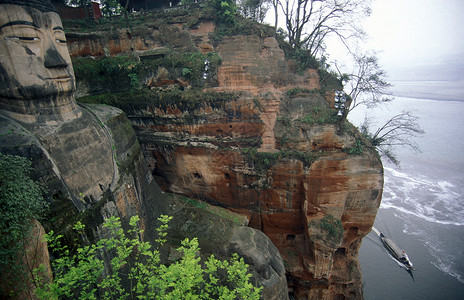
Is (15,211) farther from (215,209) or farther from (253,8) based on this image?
(253,8)

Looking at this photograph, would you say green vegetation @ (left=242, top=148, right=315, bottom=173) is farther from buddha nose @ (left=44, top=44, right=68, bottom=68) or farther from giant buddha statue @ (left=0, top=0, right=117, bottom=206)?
buddha nose @ (left=44, top=44, right=68, bottom=68)

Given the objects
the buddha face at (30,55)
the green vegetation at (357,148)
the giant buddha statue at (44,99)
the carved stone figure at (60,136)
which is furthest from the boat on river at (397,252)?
the buddha face at (30,55)

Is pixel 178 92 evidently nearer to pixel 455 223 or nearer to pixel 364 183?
pixel 364 183

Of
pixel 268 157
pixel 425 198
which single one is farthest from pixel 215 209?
pixel 425 198

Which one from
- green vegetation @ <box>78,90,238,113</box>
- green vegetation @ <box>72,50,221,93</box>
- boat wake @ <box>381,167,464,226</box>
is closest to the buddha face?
green vegetation @ <box>78,90,238,113</box>

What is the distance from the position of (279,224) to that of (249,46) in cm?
1066

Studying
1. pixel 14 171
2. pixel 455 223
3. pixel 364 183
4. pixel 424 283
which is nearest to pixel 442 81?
pixel 455 223

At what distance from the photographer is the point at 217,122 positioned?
13.0 m

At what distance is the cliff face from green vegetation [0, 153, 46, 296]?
779 centimetres

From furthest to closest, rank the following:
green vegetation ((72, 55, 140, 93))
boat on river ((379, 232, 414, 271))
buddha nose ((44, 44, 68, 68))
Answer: boat on river ((379, 232, 414, 271)) → green vegetation ((72, 55, 140, 93)) → buddha nose ((44, 44, 68, 68))

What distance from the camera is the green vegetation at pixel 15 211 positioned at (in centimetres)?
500

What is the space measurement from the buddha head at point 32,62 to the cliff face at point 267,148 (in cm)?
565

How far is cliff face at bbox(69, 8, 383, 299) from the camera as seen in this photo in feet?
39.4

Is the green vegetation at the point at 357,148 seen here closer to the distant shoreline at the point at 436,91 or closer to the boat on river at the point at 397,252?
the boat on river at the point at 397,252
